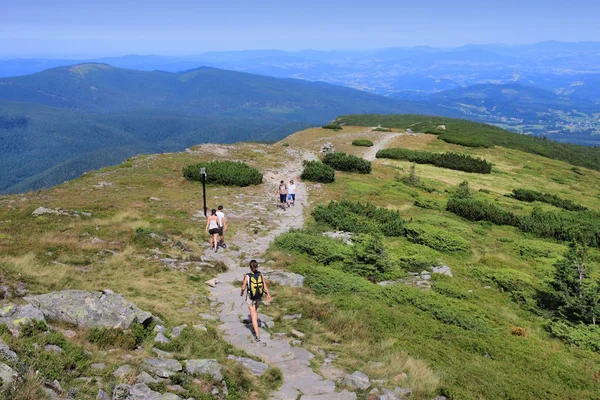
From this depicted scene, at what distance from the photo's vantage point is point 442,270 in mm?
17656

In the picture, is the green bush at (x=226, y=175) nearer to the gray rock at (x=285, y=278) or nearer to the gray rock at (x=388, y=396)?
the gray rock at (x=285, y=278)

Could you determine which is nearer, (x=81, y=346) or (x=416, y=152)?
(x=81, y=346)

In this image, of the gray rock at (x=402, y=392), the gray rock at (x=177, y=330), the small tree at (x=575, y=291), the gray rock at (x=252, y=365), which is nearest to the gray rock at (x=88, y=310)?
the gray rock at (x=177, y=330)

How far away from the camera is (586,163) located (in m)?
80.2

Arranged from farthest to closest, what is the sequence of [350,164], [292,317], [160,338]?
[350,164] < [292,317] < [160,338]

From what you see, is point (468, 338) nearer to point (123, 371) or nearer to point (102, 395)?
point (123, 371)

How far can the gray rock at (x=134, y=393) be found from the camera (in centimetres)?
649

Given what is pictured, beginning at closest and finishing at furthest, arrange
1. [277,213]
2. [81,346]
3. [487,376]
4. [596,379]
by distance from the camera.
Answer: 1. [81,346]
2. [487,376]
3. [596,379]
4. [277,213]

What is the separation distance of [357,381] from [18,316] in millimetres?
7283

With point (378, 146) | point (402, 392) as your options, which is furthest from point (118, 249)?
point (378, 146)

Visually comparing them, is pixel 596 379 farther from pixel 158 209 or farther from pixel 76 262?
pixel 158 209

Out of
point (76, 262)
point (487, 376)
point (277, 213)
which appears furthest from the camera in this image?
point (277, 213)

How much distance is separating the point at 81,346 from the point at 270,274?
799 centimetres

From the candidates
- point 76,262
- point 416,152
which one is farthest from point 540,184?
point 76,262
